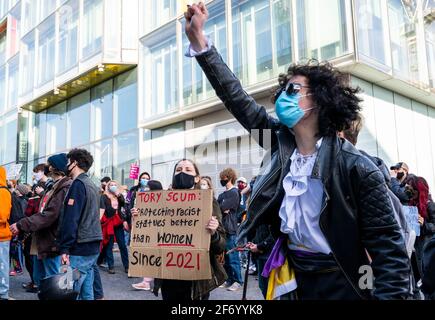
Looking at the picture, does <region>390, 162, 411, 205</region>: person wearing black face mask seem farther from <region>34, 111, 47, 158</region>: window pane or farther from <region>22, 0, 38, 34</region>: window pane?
<region>22, 0, 38, 34</region>: window pane

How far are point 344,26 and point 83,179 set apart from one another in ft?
27.4

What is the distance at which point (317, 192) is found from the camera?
1.89 meters

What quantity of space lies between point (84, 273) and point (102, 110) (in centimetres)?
1675

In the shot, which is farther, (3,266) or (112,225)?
(112,225)

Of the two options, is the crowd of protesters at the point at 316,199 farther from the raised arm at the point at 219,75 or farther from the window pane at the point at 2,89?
the window pane at the point at 2,89

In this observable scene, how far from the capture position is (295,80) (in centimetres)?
208

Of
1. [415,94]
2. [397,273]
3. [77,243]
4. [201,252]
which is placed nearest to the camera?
[397,273]

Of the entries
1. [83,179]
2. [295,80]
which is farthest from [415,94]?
[295,80]

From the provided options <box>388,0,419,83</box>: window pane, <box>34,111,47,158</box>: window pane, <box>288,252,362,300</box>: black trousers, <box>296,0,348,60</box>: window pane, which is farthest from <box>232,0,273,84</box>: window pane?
<box>34,111,47,158</box>: window pane

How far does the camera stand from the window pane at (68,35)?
20438mm

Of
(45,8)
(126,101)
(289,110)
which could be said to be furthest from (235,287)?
(45,8)

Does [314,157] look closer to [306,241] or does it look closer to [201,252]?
[306,241]

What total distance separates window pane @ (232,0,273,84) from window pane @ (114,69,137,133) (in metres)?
5.97

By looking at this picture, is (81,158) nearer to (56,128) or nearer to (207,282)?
(207,282)
